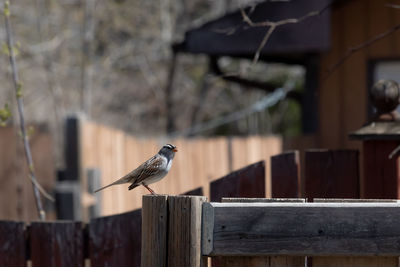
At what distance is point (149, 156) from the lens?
31.0ft

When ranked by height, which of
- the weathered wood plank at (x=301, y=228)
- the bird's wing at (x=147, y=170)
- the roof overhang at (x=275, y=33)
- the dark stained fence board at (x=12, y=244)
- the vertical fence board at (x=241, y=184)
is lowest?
the dark stained fence board at (x=12, y=244)

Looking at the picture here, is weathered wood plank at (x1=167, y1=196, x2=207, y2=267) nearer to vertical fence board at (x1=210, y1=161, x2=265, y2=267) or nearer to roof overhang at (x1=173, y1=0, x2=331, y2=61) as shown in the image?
vertical fence board at (x1=210, y1=161, x2=265, y2=267)

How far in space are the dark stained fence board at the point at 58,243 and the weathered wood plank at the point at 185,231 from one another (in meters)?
1.04

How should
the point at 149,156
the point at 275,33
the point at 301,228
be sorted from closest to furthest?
1. the point at 301,228
2. the point at 275,33
3. the point at 149,156

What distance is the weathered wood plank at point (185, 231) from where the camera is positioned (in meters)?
2.99

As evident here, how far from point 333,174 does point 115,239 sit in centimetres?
126

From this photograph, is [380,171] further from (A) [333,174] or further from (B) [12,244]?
(B) [12,244]

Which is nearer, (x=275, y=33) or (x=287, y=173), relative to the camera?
(x=287, y=173)

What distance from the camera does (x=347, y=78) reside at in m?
9.62

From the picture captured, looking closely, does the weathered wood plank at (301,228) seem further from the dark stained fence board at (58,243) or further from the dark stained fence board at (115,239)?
the dark stained fence board at (58,243)

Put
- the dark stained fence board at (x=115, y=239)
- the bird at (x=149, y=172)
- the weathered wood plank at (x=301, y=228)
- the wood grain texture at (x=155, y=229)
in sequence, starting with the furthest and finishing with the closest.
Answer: the bird at (x=149, y=172)
the dark stained fence board at (x=115, y=239)
the wood grain texture at (x=155, y=229)
the weathered wood plank at (x=301, y=228)

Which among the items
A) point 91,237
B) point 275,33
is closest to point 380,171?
point 91,237

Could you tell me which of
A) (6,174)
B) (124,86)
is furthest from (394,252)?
(124,86)

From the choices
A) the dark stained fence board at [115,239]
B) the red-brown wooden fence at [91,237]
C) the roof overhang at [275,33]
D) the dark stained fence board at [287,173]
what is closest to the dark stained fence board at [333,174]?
the dark stained fence board at [287,173]
